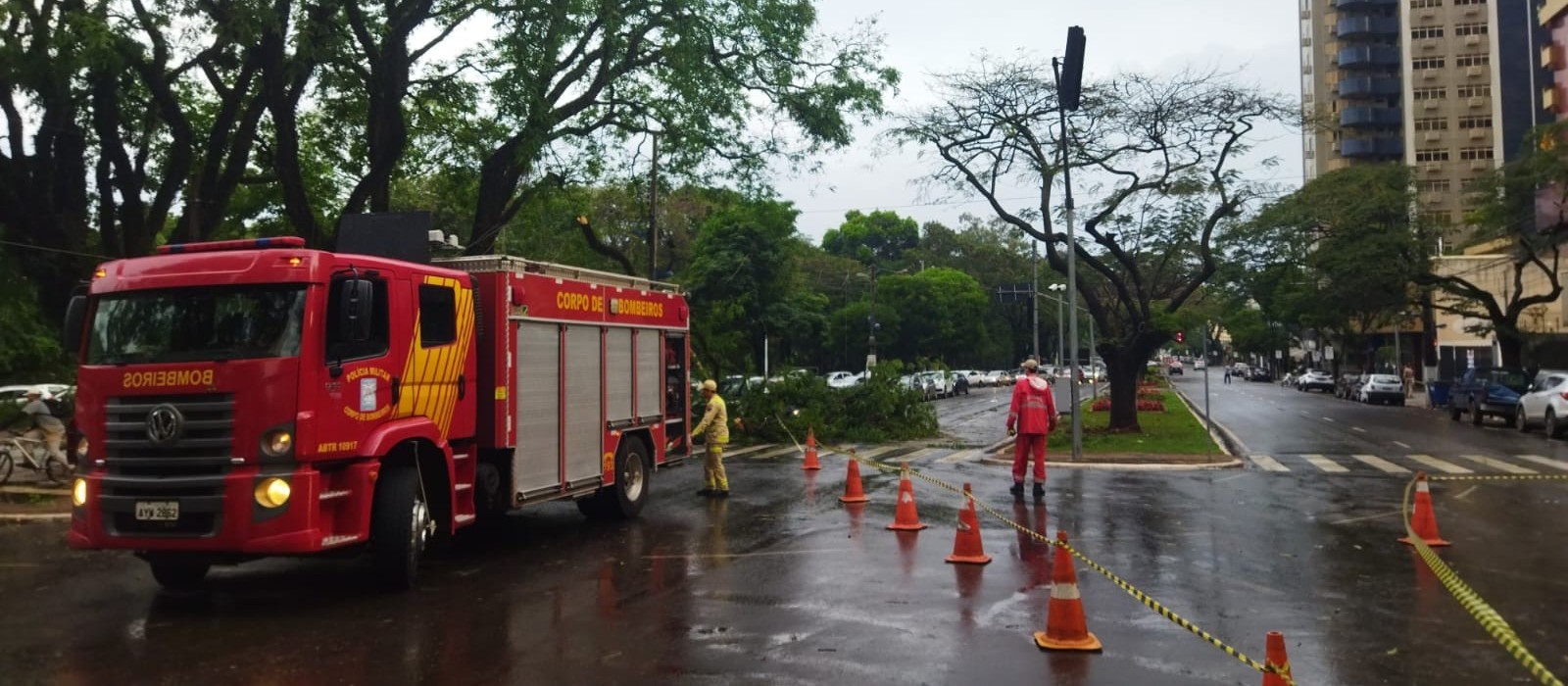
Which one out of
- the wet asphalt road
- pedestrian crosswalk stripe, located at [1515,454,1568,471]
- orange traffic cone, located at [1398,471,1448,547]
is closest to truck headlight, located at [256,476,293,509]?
the wet asphalt road

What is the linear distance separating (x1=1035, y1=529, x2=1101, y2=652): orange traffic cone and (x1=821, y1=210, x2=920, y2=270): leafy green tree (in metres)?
78.4

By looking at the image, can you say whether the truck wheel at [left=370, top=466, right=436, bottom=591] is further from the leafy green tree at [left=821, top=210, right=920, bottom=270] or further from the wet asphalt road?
the leafy green tree at [left=821, top=210, right=920, bottom=270]

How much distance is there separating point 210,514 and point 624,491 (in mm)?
5527

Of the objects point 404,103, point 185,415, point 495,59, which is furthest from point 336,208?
point 185,415

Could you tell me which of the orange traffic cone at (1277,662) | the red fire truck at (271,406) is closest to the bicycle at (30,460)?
the red fire truck at (271,406)

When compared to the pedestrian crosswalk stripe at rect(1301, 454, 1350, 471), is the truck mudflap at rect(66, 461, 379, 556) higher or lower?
higher

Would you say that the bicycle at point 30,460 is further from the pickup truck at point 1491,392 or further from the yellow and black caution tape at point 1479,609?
the pickup truck at point 1491,392

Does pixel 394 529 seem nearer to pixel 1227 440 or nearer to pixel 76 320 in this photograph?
pixel 76 320

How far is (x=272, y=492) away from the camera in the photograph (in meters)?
7.68

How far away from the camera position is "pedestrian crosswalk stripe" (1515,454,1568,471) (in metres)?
18.2

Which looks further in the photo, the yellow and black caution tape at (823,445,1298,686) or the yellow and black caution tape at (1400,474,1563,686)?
the yellow and black caution tape at (823,445,1298,686)

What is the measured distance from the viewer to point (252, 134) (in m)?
18.8

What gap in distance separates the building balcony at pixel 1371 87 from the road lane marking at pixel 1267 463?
8085 centimetres

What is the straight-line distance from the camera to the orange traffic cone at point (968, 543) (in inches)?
381
